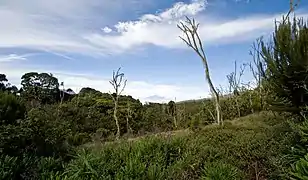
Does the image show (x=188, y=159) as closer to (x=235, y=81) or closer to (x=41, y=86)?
(x=235, y=81)

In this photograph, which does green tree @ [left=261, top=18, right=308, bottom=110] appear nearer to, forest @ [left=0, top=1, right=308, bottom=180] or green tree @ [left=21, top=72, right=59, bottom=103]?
forest @ [left=0, top=1, right=308, bottom=180]

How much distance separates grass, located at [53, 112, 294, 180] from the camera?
6.37 m

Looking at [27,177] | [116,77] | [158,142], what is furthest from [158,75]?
[27,177]

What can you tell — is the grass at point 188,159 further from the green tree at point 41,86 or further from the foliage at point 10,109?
the green tree at point 41,86

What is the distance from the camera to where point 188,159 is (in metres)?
8.53

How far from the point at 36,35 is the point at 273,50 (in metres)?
8.06

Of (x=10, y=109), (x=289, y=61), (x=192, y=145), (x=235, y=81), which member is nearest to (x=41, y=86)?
(x=235, y=81)

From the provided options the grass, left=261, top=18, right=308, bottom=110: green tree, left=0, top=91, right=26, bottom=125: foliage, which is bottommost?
the grass

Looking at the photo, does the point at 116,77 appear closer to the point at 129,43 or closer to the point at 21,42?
the point at 129,43

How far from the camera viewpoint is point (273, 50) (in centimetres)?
1112

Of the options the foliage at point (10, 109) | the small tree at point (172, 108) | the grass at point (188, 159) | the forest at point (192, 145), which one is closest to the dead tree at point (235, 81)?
the small tree at point (172, 108)

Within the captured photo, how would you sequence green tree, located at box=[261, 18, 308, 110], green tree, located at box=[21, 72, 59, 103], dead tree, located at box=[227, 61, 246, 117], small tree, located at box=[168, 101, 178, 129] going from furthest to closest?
1. small tree, located at box=[168, 101, 178, 129]
2. dead tree, located at box=[227, 61, 246, 117]
3. green tree, located at box=[21, 72, 59, 103]
4. green tree, located at box=[261, 18, 308, 110]

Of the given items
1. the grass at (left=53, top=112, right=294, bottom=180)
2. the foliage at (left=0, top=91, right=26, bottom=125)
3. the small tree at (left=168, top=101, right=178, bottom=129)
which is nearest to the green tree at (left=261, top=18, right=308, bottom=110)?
the grass at (left=53, top=112, right=294, bottom=180)

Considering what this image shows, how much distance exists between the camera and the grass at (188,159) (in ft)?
20.9
